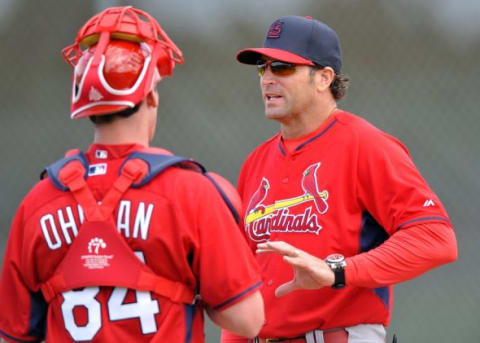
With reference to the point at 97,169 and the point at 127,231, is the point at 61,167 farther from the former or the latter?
the point at 127,231

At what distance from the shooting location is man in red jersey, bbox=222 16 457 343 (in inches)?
105

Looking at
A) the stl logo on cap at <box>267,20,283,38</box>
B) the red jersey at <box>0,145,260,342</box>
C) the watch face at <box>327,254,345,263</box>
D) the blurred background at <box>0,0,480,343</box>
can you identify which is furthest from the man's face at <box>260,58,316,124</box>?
the blurred background at <box>0,0,480,343</box>

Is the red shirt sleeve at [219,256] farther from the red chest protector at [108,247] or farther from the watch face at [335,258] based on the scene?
the watch face at [335,258]

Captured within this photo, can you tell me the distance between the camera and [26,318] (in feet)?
6.77

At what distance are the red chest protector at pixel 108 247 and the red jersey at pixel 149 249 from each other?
0.02 meters

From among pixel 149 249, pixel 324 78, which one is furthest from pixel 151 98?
pixel 324 78

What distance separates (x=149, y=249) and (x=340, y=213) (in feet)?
3.47

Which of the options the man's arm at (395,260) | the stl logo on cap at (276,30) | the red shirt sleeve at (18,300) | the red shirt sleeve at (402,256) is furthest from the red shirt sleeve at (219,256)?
the stl logo on cap at (276,30)

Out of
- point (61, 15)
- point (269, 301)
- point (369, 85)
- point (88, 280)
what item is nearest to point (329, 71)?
point (269, 301)

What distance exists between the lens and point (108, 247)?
1.89 meters

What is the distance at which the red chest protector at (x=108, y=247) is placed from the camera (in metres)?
1.88

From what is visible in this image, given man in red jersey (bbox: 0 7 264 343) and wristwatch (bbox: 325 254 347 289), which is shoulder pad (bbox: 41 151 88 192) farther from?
wristwatch (bbox: 325 254 347 289)

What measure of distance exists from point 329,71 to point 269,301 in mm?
927

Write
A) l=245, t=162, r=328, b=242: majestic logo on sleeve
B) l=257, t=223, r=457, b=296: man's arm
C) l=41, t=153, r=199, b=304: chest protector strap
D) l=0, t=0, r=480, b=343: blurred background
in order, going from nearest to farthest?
l=41, t=153, r=199, b=304: chest protector strap → l=257, t=223, r=457, b=296: man's arm → l=245, t=162, r=328, b=242: majestic logo on sleeve → l=0, t=0, r=480, b=343: blurred background
